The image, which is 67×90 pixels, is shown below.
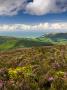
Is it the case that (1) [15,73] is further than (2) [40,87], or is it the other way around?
(1) [15,73]

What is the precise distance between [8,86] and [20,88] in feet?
2.06

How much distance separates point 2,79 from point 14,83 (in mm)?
1322

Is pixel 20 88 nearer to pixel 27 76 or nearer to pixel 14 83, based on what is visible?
pixel 14 83

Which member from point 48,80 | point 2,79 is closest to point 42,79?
point 48,80

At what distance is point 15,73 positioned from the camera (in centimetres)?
1441

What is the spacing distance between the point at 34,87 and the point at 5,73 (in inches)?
120

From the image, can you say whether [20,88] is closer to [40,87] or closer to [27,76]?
[40,87]

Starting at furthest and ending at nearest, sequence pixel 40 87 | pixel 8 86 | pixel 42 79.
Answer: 1. pixel 42 79
2. pixel 40 87
3. pixel 8 86

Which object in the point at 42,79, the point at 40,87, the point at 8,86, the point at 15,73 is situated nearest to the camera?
the point at 8,86

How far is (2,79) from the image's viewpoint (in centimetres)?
1346

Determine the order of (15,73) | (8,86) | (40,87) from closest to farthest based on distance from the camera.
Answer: (8,86), (40,87), (15,73)

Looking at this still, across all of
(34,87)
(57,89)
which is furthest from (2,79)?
(57,89)

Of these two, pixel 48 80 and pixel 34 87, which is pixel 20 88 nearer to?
pixel 34 87

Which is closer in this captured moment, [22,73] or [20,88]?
[20,88]
